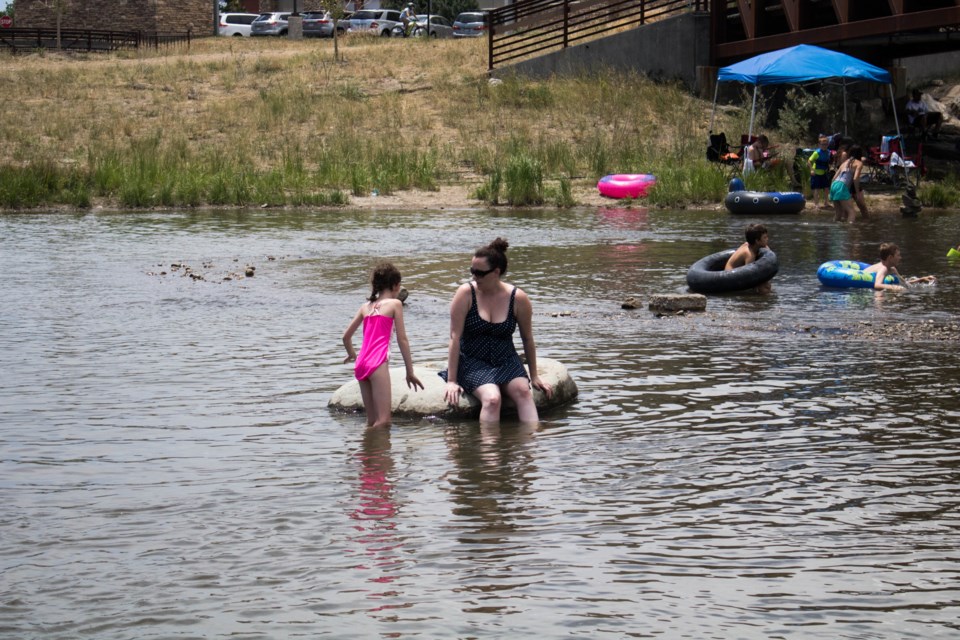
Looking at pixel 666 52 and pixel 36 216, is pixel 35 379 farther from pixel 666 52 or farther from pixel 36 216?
pixel 666 52

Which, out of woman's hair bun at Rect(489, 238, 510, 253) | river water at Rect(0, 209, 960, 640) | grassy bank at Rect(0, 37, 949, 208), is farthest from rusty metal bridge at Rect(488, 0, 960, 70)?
woman's hair bun at Rect(489, 238, 510, 253)

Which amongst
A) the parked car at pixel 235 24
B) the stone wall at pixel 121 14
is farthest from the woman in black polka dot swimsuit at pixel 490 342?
the parked car at pixel 235 24

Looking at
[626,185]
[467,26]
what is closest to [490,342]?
[626,185]

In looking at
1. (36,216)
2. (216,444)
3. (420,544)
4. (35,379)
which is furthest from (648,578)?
(36,216)

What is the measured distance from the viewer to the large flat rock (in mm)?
8734

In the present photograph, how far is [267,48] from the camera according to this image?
57.3 metres

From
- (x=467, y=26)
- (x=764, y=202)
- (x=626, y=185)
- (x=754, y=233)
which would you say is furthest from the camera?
(x=467, y=26)

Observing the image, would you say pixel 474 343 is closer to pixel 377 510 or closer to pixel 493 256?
pixel 493 256

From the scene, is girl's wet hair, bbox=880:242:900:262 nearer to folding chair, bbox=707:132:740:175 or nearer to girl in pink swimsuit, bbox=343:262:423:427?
girl in pink swimsuit, bbox=343:262:423:427

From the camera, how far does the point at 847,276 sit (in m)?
14.9

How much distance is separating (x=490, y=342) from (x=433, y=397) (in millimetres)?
573

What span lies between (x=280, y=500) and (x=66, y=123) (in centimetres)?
3144

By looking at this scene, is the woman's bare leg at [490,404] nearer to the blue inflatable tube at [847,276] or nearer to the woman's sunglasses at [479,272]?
the woman's sunglasses at [479,272]

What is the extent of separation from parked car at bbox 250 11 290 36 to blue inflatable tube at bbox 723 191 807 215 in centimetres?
4536
